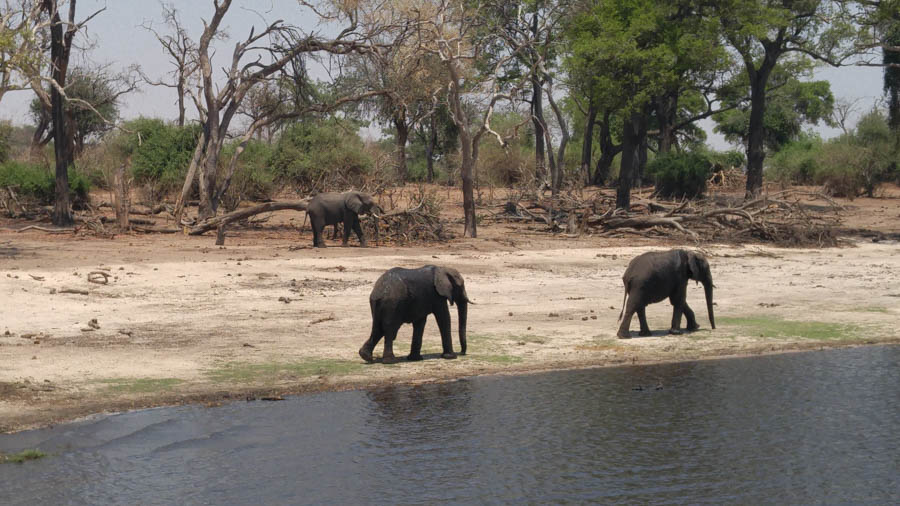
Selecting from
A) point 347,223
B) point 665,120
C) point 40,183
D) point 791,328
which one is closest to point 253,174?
point 40,183

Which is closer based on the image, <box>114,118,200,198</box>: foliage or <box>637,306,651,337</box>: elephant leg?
<box>637,306,651,337</box>: elephant leg

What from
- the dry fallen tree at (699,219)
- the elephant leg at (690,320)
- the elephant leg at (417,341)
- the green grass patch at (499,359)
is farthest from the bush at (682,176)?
the elephant leg at (417,341)

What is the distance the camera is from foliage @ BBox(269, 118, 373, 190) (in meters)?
32.5

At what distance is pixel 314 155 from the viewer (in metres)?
33.0

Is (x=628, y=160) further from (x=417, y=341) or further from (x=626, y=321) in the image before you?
(x=417, y=341)

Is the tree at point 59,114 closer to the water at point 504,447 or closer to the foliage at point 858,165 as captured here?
the water at point 504,447

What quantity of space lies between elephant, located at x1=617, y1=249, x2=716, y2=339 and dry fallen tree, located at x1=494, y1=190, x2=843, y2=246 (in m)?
11.4

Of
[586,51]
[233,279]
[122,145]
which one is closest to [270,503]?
[233,279]

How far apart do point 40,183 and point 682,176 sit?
2033 cm

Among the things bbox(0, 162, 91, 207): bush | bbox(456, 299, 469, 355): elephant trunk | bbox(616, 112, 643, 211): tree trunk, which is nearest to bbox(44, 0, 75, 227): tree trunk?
bbox(0, 162, 91, 207): bush

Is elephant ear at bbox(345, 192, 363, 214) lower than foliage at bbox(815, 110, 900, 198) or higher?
lower

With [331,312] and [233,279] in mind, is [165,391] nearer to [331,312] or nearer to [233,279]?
[331,312]

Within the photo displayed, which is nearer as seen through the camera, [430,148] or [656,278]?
[656,278]

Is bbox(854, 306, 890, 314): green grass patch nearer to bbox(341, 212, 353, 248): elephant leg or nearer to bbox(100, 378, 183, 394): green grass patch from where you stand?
bbox(100, 378, 183, 394): green grass patch
